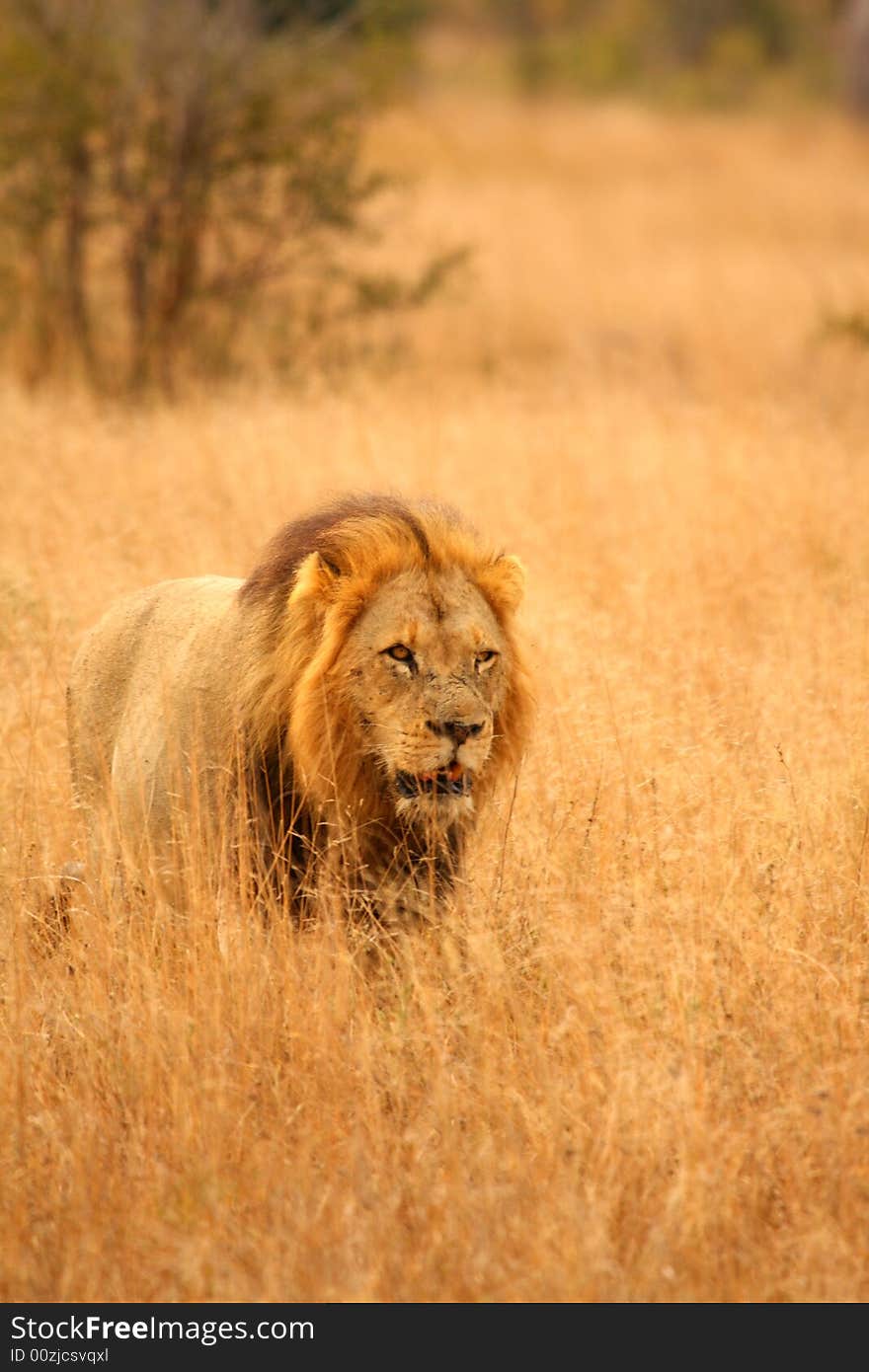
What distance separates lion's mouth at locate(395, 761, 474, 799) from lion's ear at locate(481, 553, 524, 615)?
0.48 metres

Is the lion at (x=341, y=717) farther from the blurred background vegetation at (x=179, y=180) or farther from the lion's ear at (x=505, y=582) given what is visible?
the blurred background vegetation at (x=179, y=180)

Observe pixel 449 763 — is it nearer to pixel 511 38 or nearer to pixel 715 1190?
pixel 715 1190

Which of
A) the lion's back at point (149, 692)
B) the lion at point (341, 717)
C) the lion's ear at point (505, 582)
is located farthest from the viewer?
the lion's back at point (149, 692)

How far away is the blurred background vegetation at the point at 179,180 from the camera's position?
1205 centimetres

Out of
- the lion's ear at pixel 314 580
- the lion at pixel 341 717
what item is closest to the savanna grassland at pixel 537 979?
the lion at pixel 341 717

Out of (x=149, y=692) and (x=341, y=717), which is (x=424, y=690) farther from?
(x=149, y=692)

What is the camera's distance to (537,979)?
14.0ft

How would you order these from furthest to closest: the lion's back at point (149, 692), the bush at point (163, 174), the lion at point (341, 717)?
the bush at point (163, 174) < the lion's back at point (149, 692) < the lion at point (341, 717)

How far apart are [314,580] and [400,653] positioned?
0.27 m

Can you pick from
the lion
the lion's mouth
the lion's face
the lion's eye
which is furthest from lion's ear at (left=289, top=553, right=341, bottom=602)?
the lion's mouth

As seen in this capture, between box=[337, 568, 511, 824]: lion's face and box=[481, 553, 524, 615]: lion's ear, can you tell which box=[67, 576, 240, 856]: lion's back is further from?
box=[481, 553, 524, 615]: lion's ear

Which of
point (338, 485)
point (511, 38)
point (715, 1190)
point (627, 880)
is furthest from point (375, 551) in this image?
point (511, 38)

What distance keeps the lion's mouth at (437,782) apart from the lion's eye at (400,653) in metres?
0.26

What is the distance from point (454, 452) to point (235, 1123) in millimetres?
6355
